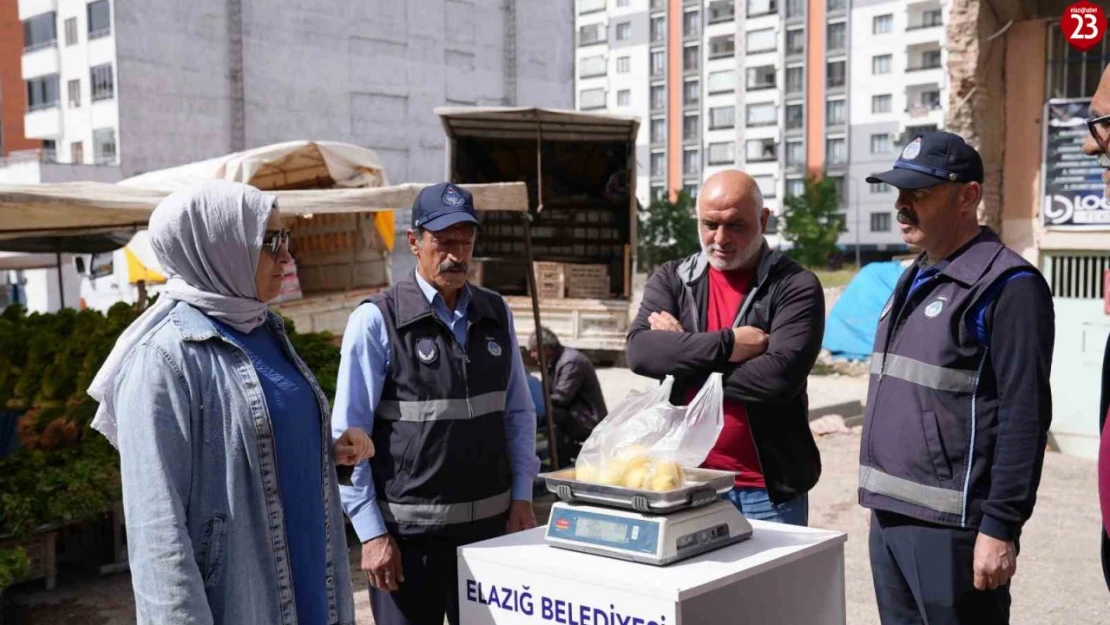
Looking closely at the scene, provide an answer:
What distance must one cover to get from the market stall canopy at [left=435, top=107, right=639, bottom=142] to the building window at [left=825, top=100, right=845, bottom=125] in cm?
5729

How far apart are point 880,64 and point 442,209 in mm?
67419

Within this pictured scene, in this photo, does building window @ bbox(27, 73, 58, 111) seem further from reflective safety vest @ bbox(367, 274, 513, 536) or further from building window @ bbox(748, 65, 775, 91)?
building window @ bbox(748, 65, 775, 91)

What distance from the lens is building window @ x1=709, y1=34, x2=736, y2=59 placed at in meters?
73.9

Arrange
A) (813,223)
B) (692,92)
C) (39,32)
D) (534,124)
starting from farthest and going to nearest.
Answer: (692,92) → (813,223) → (39,32) → (534,124)

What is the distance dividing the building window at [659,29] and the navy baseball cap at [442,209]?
77.1 metres

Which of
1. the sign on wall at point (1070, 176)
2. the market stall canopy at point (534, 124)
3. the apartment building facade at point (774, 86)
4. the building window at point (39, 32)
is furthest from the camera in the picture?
the apartment building facade at point (774, 86)

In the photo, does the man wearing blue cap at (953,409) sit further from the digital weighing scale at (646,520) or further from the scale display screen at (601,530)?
the scale display screen at (601,530)

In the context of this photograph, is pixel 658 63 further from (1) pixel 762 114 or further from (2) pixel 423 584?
(2) pixel 423 584

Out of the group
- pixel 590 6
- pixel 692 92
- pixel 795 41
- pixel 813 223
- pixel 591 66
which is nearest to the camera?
pixel 813 223

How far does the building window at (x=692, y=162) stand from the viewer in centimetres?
7516

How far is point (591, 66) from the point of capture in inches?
3268

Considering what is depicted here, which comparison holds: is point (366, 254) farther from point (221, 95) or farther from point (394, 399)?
point (221, 95)

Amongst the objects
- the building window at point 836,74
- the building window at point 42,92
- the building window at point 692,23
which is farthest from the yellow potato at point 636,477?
the building window at point 692,23

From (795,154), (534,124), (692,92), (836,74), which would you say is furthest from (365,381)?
(692,92)
